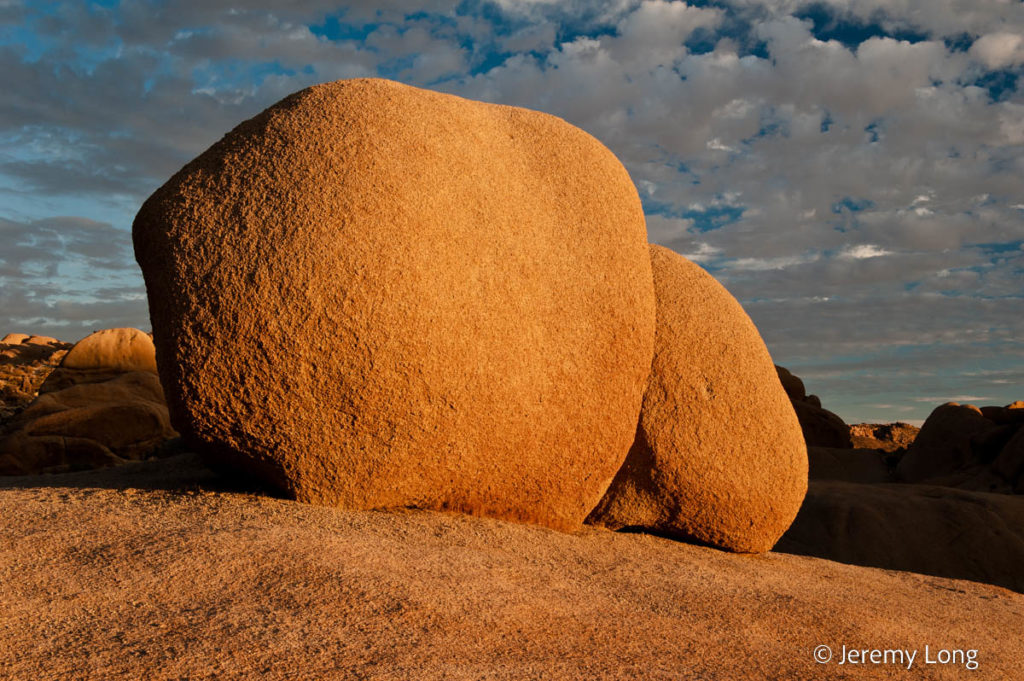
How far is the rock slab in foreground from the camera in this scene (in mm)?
2361

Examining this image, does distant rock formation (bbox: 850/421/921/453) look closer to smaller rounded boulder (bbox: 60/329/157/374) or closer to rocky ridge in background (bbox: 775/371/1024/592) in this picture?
rocky ridge in background (bbox: 775/371/1024/592)

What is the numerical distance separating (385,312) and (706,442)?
7.26 ft

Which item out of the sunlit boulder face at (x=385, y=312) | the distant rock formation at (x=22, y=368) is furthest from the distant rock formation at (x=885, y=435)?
the distant rock formation at (x=22, y=368)

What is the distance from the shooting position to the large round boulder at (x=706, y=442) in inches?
181

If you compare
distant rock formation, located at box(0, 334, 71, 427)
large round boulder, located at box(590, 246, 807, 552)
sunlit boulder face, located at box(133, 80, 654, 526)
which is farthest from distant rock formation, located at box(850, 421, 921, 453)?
distant rock formation, located at box(0, 334, 71, 427)

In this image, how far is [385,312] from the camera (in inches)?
136

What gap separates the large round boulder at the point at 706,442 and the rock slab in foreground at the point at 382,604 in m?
0.46

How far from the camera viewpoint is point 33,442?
7875 millimetres

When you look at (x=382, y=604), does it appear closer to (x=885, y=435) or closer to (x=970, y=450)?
(x=970, y=450)

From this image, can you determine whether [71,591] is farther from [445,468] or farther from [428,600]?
[445,468]

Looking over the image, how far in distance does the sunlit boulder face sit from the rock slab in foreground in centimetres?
27

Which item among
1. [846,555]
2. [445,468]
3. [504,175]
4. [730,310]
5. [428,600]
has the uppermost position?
[504,175]

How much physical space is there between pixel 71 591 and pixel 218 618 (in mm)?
623

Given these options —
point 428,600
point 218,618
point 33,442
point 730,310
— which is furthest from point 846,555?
point 33,442
